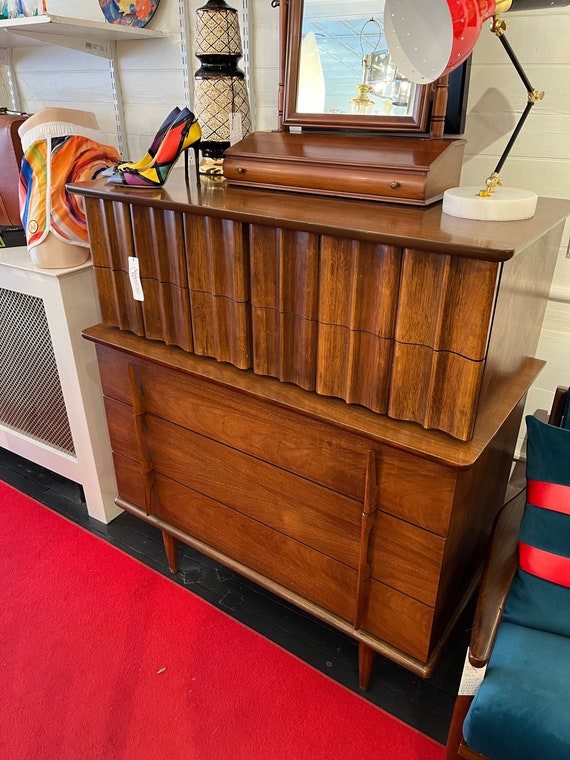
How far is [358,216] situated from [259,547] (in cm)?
83

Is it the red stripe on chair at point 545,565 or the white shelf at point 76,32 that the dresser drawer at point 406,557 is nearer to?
the red stripe on chair at point 545,565

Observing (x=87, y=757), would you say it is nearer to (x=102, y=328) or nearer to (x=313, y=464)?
(x=313, y=464)

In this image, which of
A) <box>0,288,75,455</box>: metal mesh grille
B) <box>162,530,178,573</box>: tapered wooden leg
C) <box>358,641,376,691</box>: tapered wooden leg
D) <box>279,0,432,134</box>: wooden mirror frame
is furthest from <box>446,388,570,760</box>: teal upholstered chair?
<box>0,288,75,455</box>: metal mesh grille

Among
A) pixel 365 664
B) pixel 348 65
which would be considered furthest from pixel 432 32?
pixel 365 664

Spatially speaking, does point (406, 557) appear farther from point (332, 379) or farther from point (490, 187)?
point (490, 187)

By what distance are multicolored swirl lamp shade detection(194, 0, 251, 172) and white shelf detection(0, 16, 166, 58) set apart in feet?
1.26

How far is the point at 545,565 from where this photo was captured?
111cm

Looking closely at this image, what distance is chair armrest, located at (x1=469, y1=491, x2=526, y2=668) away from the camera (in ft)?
3.41

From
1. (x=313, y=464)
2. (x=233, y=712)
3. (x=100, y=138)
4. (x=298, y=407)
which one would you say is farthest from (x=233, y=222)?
(x=233, y=712)

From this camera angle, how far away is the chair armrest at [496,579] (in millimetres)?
1038

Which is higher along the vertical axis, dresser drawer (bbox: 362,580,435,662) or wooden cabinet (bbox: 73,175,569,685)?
wooden cabinet (bbox: 73,175,569,685)

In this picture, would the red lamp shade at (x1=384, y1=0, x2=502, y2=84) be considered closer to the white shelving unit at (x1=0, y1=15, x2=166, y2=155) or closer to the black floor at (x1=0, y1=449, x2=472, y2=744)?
the white shelving unit at (x1=0, y1=15, x2=166, y2=155)

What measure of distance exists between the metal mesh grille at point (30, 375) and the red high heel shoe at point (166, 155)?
2.00ft

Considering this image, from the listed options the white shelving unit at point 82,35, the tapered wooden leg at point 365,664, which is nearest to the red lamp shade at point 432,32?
the white shelving unit at point 82,35
